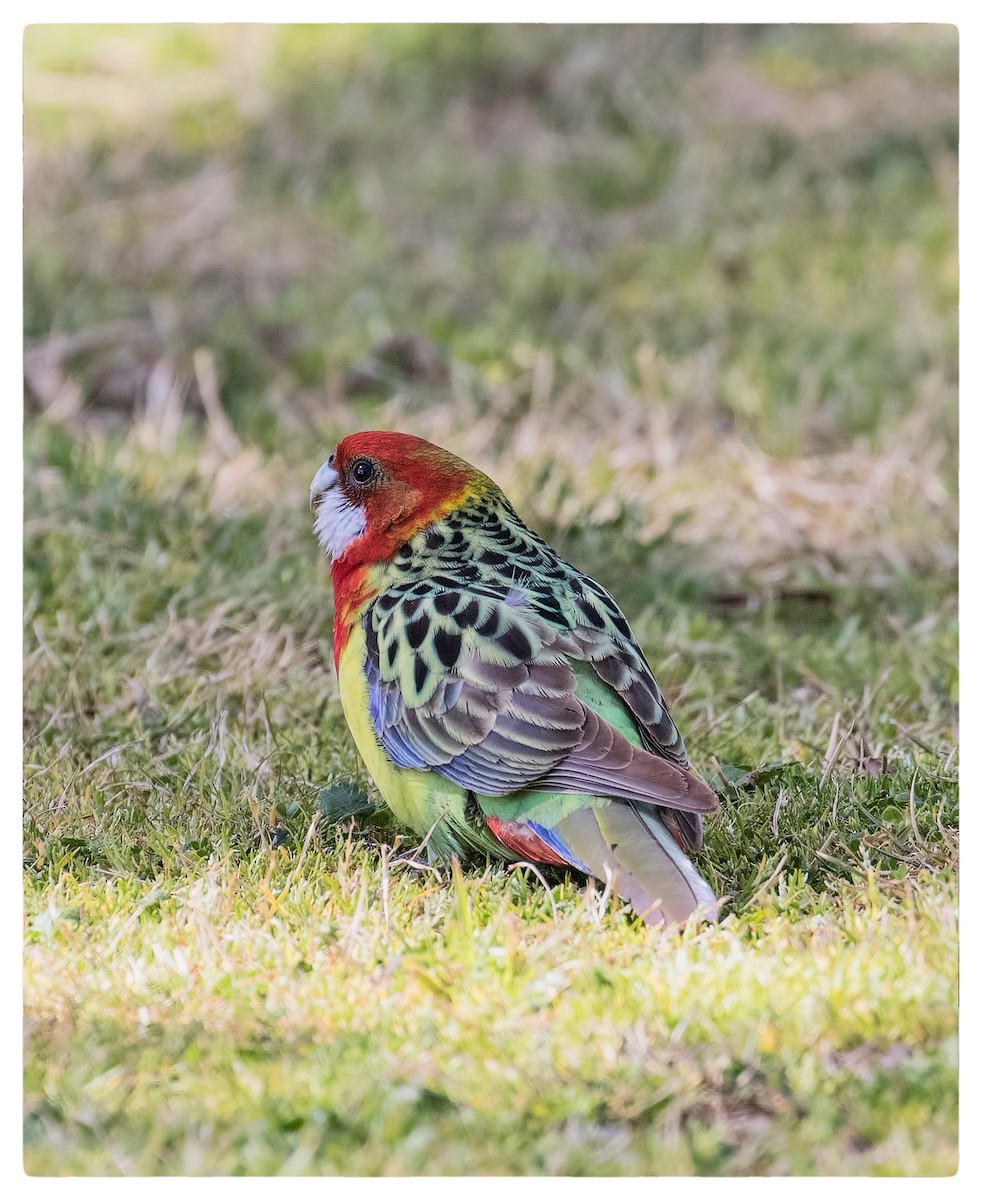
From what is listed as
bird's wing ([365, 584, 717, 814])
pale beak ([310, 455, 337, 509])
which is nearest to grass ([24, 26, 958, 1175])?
bird's wing ([365, 584, 717, 814])

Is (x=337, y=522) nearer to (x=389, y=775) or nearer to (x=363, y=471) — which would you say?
(x=363, y=471)

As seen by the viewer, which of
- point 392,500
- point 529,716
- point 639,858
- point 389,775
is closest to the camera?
point 639,858

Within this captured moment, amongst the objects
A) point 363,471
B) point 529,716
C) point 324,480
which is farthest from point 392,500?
point 529,716

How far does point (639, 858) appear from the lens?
4.23m

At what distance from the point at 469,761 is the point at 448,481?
1.09m

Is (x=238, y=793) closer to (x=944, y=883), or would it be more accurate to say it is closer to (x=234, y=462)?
(x=944, y=883)

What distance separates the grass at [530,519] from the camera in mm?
3639

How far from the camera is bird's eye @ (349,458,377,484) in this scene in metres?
5.21

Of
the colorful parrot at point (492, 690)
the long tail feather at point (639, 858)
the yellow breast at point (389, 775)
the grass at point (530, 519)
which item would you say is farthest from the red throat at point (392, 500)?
the long tail feather at point (639, 858)

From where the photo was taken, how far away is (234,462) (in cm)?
767

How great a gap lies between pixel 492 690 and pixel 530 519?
2.72 m

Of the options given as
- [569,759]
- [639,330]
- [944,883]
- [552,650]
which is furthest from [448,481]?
[639,330]

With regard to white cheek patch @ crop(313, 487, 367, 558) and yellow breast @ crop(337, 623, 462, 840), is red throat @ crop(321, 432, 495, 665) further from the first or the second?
yellow breast @ crop(337, 623, 462, 840)

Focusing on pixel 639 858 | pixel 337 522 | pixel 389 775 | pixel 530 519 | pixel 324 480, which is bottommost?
pixel 639 858
